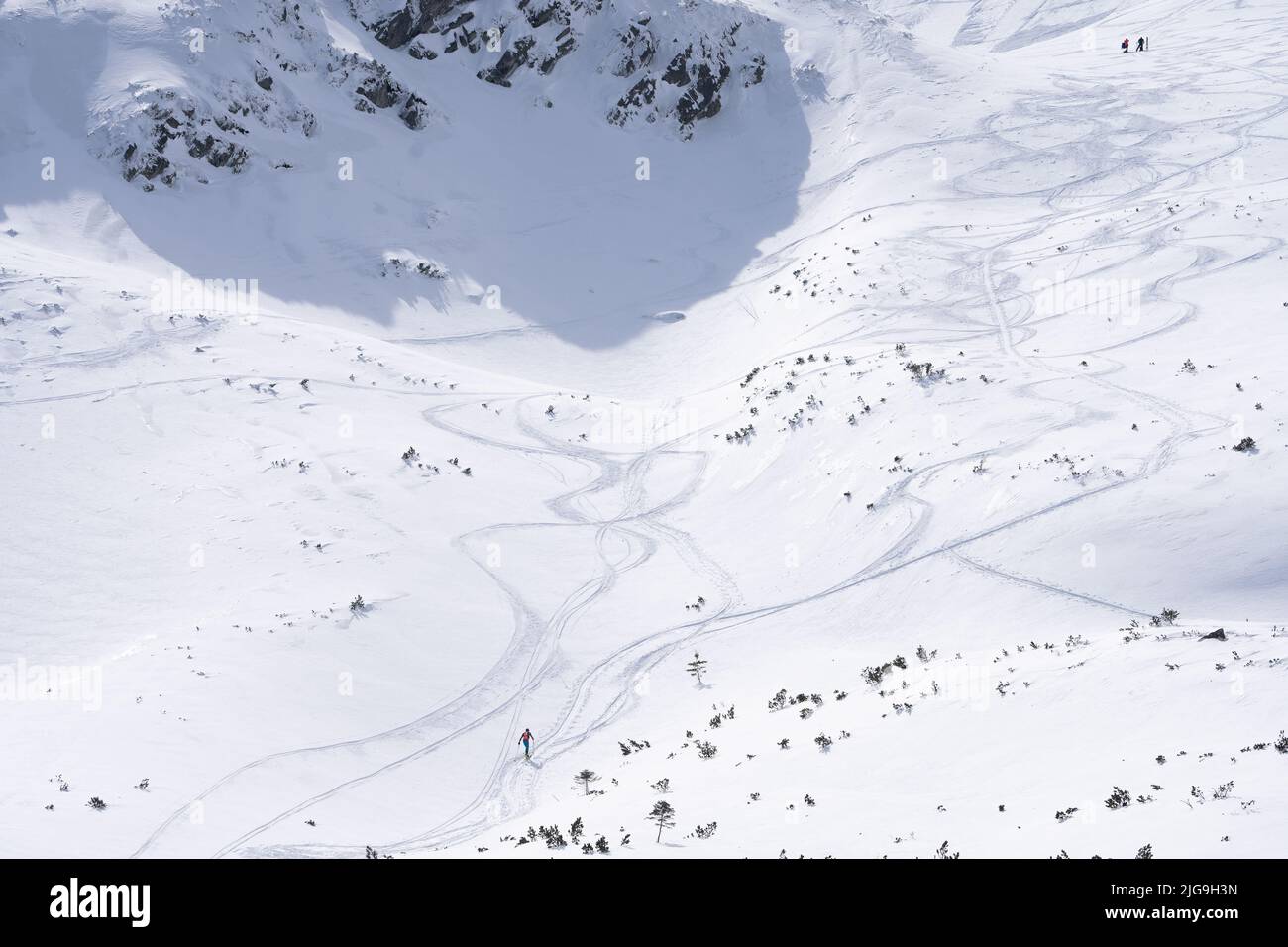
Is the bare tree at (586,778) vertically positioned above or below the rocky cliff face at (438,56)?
below

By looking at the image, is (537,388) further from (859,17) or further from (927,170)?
(859,17)

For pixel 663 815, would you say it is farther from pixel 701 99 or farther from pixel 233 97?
pixel 701 99

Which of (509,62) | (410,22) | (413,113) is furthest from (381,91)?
(509,62)

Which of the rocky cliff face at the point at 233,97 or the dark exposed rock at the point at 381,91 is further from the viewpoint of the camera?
the dark exposed rock at the point at 381,91

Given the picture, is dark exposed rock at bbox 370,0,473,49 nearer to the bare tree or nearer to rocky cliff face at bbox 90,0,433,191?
rocky cliff face at bbox 90,0,433,191

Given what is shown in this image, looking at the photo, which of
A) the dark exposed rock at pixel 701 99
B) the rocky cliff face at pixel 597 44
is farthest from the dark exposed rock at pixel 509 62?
the dark exposed rock at pixel 701 99

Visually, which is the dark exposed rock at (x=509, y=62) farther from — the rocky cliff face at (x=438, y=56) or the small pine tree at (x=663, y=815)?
the small pine tree at (x=663, y=815)
